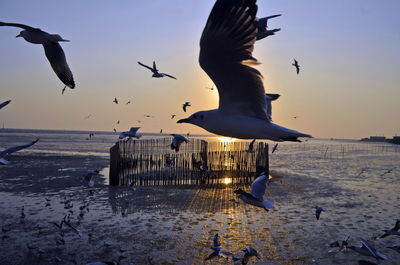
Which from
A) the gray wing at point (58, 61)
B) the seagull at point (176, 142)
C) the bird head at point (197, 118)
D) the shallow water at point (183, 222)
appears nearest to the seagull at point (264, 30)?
the bird head at point (197, 118)

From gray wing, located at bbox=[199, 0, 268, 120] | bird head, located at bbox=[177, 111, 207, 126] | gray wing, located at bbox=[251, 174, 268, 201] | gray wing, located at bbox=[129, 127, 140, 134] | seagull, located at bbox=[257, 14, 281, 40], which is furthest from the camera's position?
gray wing, located at bbox=[129, 127, 140, 134]

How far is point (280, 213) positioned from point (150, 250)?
17.1ft

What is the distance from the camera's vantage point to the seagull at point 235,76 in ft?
13.2

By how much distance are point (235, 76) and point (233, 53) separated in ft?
0.95

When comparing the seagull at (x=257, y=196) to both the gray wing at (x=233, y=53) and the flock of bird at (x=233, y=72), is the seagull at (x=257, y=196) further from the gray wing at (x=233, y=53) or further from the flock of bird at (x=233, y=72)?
the gray wing at (x=233, y=53)

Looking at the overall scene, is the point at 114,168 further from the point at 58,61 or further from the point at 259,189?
the point at 259,189

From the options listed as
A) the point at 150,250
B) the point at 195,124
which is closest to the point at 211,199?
the point at 150,250

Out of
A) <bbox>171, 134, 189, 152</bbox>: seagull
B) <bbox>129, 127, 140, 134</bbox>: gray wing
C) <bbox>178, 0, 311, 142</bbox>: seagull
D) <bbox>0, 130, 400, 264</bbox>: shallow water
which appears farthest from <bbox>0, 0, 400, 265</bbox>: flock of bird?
<bbox>129, 127, 140, 134</bbox>: gray wing

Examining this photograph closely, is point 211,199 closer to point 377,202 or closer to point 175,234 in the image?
point 175,234

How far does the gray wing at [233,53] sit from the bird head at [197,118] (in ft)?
1.08

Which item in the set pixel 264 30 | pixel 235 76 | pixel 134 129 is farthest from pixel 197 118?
pixel 134 129

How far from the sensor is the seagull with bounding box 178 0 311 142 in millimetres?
4020

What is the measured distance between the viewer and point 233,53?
13.9 ft

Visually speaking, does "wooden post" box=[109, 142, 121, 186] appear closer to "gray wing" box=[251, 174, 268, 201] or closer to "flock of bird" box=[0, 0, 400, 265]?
"flock of bird" box=[0, 0, 400, 265]
